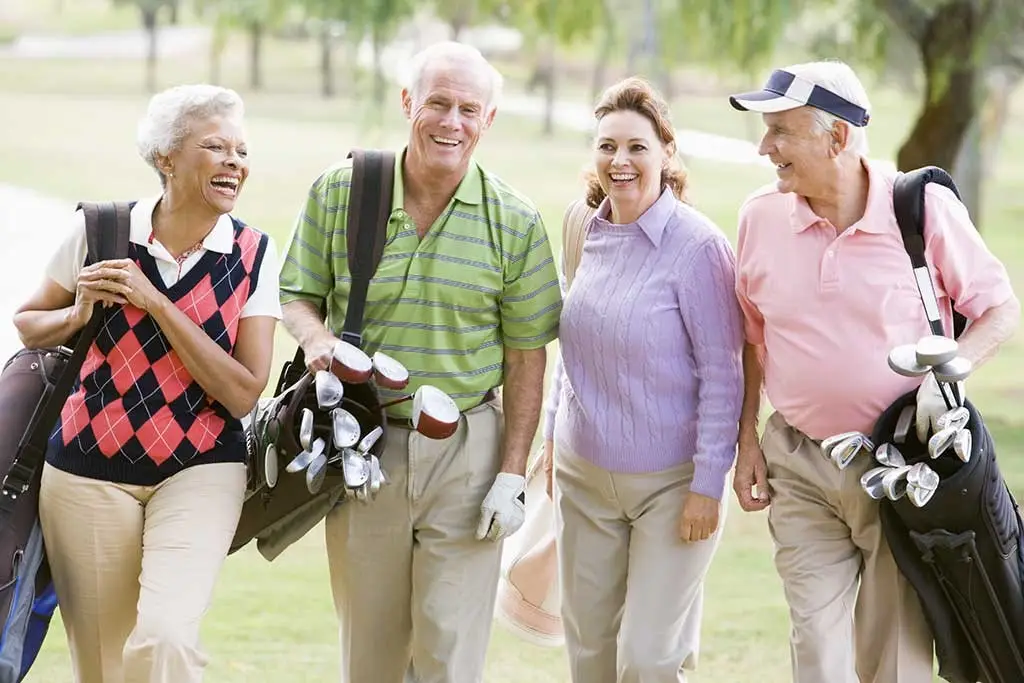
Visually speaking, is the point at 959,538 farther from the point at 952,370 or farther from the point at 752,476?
the point at 752,476

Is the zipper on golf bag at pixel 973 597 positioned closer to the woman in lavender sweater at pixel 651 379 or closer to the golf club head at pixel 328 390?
the woman in lavender sweater at pixel 651 379

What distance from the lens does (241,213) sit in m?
24.4

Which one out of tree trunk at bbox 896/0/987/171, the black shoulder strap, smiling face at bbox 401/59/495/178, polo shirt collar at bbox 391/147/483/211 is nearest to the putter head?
the black shoulder strap

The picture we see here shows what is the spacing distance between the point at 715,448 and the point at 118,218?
62.5 inches

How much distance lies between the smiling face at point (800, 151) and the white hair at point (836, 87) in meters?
0.03

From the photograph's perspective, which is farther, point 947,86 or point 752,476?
point 947,86

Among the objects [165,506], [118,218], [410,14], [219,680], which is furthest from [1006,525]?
[410,14]

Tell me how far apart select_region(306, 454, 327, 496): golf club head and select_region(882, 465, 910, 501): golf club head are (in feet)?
4.41

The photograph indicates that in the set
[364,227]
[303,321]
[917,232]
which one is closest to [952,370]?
[917,232]

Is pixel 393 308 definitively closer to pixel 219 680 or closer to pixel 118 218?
pixel 118 218

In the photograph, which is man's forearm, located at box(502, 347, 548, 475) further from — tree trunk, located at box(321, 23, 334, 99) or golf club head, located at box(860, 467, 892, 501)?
tree trunk, located at box(321, 23, 334, 99)

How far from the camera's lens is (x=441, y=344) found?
13.0ft

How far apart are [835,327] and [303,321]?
134cm

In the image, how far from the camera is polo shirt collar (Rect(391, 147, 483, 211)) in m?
3.99
